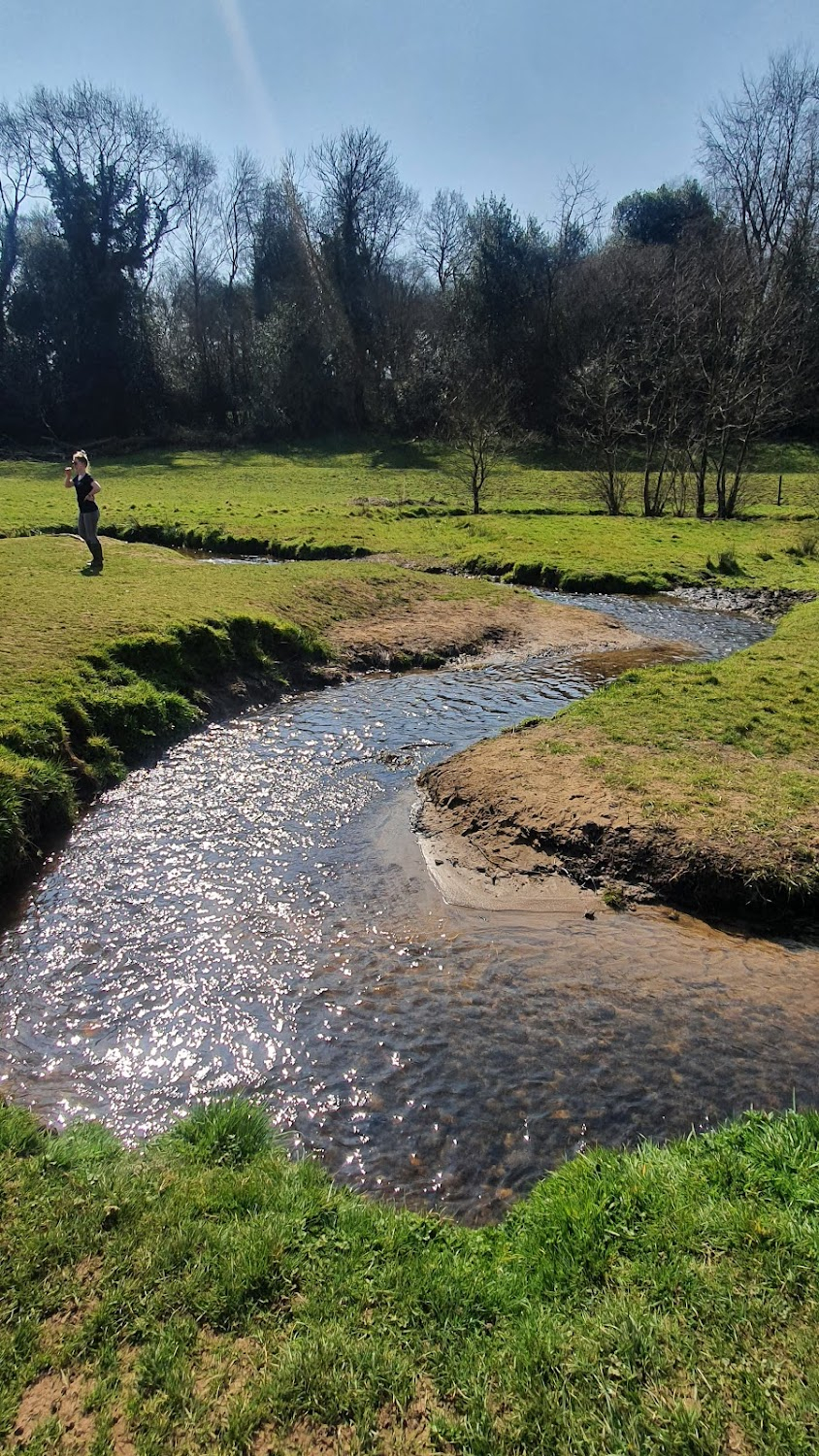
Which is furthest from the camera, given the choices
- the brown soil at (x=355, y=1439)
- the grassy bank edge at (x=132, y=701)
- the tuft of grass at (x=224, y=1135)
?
the grassy bank edge at (x=132, y=701)

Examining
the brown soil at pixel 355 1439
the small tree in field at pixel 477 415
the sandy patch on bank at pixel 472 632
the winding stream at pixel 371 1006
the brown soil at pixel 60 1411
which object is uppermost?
the small tree in field at pixel 477 415

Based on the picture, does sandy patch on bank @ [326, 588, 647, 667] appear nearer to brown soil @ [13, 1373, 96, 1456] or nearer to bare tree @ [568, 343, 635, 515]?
brown soil @ [13, 1373, 96, 1456]

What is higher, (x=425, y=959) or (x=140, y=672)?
(x=140, y=672)

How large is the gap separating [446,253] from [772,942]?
258ft

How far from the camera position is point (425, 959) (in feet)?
21.9

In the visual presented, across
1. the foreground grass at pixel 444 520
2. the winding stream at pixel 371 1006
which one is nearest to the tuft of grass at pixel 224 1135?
the winding stream at pixel 371 1006

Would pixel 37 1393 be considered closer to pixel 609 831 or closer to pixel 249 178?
pixel 609 831

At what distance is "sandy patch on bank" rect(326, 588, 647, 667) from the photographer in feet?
54.0

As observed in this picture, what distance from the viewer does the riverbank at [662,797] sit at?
7410 mm

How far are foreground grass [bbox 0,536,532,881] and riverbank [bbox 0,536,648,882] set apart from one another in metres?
0.03

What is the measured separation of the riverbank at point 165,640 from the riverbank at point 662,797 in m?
4.39

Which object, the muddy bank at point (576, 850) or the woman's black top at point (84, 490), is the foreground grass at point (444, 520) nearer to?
the woman's black top at point (84, 490)

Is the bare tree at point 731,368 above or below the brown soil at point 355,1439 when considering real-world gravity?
above

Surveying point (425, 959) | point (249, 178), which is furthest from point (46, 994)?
point (249, 178)
